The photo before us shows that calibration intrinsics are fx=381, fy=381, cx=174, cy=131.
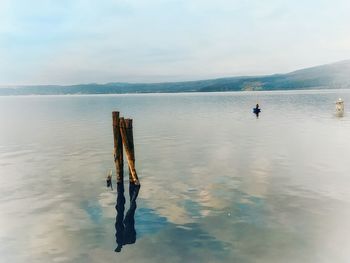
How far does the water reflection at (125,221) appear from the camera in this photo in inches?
674

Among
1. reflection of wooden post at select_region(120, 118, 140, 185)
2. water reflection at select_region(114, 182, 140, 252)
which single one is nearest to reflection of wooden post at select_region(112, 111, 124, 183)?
reflection of wooden post at select_region(120, 118, 140, 185)

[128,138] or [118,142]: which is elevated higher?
[128,138]

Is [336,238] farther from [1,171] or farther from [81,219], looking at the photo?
[1,171]

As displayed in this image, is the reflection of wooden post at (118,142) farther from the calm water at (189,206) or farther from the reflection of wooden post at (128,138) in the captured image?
the calm water at (189,206)

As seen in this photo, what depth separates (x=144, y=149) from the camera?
4209 centimetres

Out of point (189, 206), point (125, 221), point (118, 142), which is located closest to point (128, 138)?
point (118, 142)

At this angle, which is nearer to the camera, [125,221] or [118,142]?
[125,221]

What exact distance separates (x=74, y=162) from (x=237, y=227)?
2126 centimetres

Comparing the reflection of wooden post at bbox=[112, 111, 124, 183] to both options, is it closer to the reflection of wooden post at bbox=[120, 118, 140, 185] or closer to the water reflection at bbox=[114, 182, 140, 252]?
the reflection of wooden post at bbox=[120, 118, 140, 185]

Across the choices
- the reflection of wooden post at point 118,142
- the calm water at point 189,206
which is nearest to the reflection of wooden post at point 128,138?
the reflection of wooden post at point 118,142

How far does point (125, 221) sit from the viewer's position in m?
19.6

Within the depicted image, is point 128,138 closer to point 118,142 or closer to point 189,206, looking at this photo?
point 118,142

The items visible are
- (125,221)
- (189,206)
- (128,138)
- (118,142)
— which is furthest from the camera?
(118,142)

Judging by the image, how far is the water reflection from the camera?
17125mm
